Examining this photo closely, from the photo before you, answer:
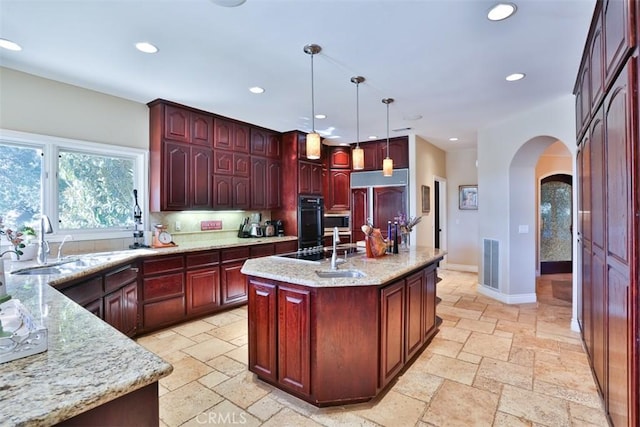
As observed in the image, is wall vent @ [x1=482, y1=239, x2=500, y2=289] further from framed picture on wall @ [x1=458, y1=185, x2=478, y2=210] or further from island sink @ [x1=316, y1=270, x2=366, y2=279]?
island sink @ [x1=316, y1=270, x2=366, y2=279]

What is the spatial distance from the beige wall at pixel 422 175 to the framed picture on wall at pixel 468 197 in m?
0.57

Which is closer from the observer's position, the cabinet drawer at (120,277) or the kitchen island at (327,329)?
the kitchen island at (327,329)

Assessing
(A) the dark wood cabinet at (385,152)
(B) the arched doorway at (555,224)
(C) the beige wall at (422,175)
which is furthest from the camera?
(B) the arched doorway at (555,224)

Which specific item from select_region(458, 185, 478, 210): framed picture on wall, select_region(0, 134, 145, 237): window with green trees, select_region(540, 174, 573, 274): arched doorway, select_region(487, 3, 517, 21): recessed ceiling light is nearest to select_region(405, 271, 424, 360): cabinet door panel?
select_region(487, 3, 517, 21): recessed ceiling light

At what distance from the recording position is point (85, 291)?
8.02 feet

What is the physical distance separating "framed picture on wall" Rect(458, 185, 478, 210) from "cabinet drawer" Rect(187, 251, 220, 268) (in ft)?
17.5

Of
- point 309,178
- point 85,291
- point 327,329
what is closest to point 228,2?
point 327,329

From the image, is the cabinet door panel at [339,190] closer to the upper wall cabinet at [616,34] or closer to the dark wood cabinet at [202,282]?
the dark wood cabinet at [202,282]

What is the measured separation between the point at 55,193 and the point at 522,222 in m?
5.86

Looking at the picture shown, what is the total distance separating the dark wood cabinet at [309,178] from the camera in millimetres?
5312

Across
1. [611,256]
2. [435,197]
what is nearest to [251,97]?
[611,256]

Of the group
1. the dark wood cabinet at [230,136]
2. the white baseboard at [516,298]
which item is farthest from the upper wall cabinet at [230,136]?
the white baseboard at [516,298]

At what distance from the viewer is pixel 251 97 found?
12.1ft

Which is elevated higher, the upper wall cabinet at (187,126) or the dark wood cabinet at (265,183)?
the upper wall cabinet at (187,126)
